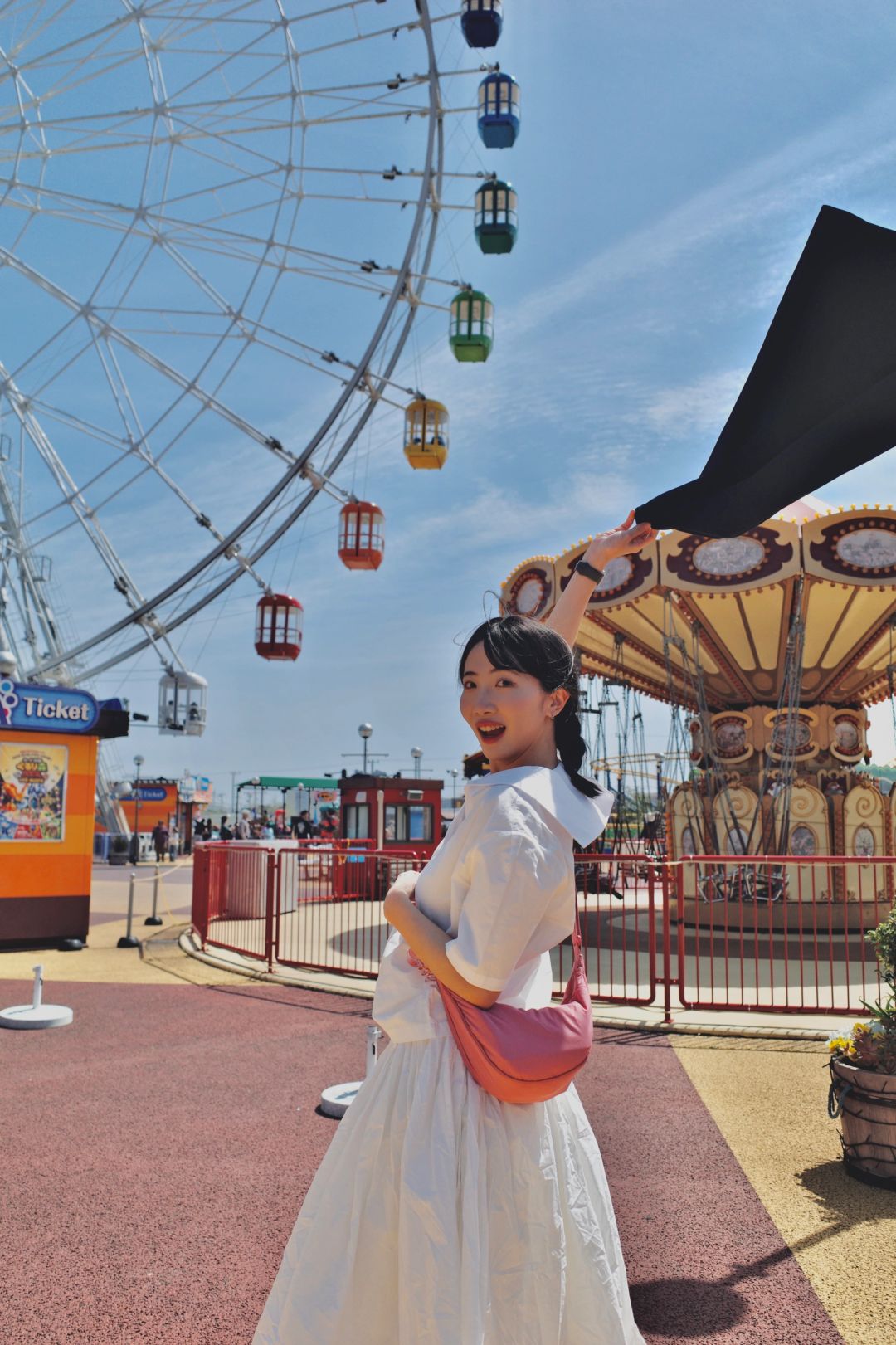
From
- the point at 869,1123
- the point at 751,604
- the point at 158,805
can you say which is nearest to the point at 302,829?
the point at 158,805

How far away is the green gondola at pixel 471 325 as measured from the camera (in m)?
14.6

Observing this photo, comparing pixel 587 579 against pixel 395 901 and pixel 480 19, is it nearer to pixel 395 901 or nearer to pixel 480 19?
pixel 395 901

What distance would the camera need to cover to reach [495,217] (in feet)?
47.5

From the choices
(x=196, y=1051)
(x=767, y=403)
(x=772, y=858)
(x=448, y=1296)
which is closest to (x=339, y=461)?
(x=772, y=858)

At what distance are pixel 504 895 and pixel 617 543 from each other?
99 cm

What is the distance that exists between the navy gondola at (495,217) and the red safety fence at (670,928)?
9023 mm

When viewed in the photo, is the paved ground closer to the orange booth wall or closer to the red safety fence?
the red safety fence

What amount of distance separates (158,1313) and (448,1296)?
174 cm

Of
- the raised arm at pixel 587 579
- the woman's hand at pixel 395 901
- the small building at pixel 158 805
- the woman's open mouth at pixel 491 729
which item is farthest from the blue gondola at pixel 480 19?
the small building at pixel 158 805

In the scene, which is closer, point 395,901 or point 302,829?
point 395,901

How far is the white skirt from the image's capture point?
5.56ft

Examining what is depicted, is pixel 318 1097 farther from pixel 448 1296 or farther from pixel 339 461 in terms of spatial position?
pixel 339 461

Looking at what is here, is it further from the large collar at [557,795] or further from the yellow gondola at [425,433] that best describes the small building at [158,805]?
the large collar at [557,795]

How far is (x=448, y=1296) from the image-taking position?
167cm
